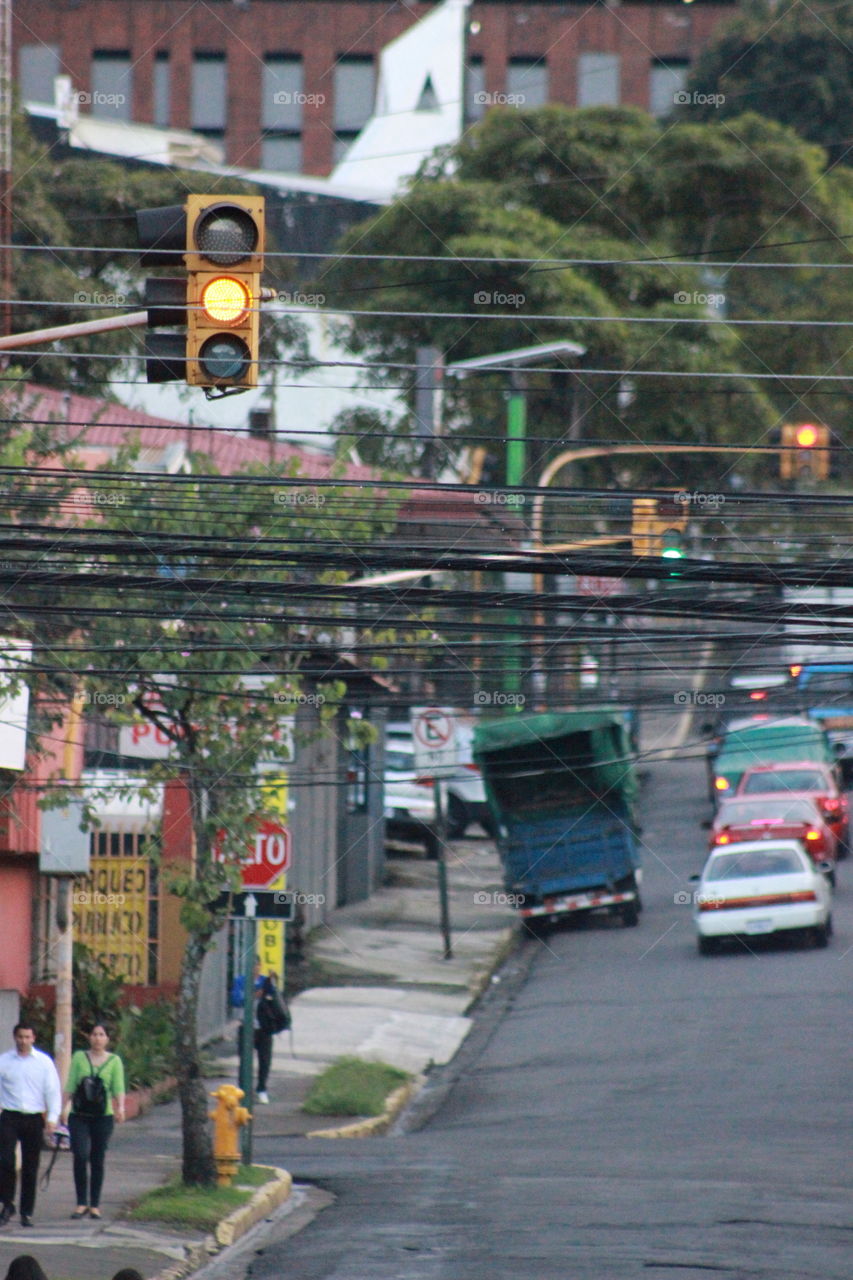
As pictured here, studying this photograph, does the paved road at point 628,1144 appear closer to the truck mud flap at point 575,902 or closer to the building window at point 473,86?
the truck mud flap at point 575,902

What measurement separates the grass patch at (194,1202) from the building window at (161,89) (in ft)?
194

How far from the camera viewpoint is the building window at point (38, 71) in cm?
6794

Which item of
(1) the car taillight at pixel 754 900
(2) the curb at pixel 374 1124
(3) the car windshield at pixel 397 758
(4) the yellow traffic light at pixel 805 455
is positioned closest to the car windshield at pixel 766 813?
(1) the car taillight at pixel 754 900

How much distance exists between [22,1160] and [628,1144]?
528 centimetres

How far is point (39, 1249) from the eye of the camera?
Answer: 1194cm

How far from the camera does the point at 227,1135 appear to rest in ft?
48.0

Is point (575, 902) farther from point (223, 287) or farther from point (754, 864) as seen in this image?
point (223, 287)

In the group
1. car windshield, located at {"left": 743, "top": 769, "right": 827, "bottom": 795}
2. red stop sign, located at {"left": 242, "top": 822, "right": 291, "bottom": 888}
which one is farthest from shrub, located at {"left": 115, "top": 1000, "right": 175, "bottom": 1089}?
car windshield, located at {"left": 743, "top": 769, "right": 827, "bottom": 795}

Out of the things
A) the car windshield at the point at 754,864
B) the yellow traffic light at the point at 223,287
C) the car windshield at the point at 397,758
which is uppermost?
the yellow traffic light at the point at 223,287

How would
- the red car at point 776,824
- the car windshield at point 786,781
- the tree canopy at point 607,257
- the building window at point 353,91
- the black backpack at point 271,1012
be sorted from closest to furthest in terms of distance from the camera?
1. the black backpack at point 271,1012
2. the red car at point 776,824
3. the car windshield at point 786,781
4. the tree canopy at point 607,257
5. the building window at point 353,91

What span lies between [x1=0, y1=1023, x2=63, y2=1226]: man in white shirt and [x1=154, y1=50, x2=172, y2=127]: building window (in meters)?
60.1

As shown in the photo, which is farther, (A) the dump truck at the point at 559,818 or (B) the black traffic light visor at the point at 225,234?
(A) the dump truck at the point at 559,818

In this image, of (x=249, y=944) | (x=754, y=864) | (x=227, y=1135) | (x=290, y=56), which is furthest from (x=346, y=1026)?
(x=290, y=56)

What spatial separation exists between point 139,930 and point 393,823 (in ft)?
56.2
